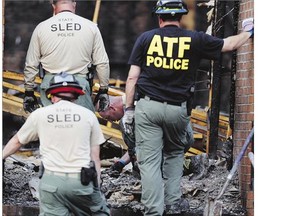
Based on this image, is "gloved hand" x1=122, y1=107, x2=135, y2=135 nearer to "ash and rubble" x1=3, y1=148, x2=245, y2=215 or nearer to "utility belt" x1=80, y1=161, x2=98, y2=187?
"ash and rubble" x1=3, y1=148, x2=245, y2=215

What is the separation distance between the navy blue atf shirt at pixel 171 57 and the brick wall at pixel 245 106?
1.92ft

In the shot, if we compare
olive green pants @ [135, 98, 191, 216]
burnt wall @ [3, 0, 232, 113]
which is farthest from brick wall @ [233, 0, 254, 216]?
burnt wall @ [3, 0, 232, 113]

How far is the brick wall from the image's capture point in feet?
27.0

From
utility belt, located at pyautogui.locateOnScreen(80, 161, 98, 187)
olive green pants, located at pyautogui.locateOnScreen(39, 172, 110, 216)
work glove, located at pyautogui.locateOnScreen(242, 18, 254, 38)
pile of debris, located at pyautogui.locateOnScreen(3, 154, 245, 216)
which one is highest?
work glove, located at pyautogui.locateOnScreen(242, 18, 254, 38)

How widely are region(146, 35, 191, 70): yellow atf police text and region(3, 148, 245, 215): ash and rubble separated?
124 centimetres

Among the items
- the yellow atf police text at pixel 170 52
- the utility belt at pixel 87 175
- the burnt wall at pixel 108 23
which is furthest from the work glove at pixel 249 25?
the burnt wall at pixel 108 23

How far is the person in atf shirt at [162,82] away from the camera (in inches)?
307

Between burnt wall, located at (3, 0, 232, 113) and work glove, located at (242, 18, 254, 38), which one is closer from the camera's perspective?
work glove, located at (242, 18, 254, 38)

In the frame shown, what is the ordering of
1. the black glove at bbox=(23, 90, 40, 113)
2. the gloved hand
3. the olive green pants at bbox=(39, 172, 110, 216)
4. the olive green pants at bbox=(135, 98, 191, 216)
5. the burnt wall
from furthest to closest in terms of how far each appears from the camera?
the burnt wall, the black glove at bbox=(23, 90, 40, 113), the gloved hand, the olive green pants at bbox=(135, 98, 191, 216), the olive green pants at bbox=(39, 172, 110, 216)

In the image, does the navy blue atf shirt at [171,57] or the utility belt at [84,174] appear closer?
the utility belt at [84,174]

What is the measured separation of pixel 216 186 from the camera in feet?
29.0

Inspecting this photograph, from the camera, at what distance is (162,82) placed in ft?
25.8

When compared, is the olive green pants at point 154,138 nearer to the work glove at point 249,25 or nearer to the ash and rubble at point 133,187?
the ash and rubble at point 133,187
